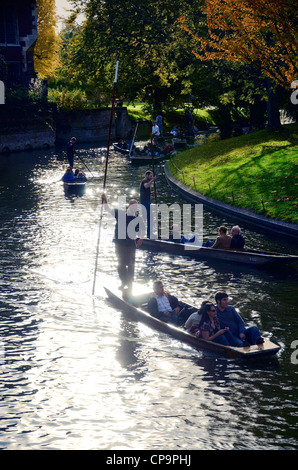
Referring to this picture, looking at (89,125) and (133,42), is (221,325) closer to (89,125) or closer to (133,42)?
(133,42)

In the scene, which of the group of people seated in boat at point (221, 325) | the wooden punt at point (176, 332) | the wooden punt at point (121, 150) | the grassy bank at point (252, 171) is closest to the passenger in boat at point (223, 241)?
the grassy bank at point (252, 171)

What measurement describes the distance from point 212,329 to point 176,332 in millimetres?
949

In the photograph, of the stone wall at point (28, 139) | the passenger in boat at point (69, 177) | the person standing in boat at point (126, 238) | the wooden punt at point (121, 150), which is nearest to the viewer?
the person standing in boat at point (126, 238)

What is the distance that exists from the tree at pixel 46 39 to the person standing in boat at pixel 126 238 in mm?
62249

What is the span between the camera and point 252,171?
31391 mm

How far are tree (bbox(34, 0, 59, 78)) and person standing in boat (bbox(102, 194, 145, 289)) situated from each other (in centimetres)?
6225

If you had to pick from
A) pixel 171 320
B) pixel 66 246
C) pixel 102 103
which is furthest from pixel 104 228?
pixel 102 103

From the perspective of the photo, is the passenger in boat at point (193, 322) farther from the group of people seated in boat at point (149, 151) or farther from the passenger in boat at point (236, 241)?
the group of people seated in boat at point (149, 151)

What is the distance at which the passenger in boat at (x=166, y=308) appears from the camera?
1454 cm

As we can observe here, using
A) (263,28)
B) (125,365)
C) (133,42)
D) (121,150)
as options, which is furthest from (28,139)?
(125,365)

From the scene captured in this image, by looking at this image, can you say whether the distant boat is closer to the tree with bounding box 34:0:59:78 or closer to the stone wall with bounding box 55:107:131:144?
→ the stone wall with bounding box 55:107:131:144

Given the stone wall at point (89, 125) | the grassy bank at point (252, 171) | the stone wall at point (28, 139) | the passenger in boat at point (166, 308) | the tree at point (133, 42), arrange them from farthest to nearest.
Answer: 1. the stone wall at point (89, 125)
2. the stone wall at point (28, 139)
3. the tree at point (133, 42)
4. the grassy bank at point (252, 171)
5. the passenger in boat at point (166, 308)
